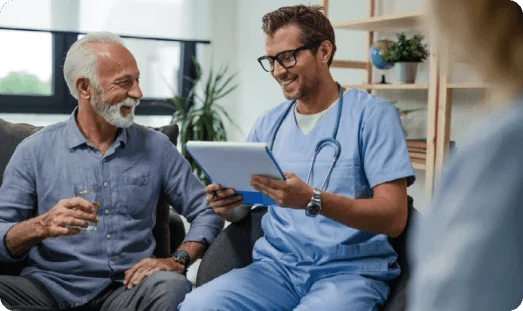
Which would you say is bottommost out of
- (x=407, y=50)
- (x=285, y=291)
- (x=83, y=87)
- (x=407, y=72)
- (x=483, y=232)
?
(x=285, y=291)

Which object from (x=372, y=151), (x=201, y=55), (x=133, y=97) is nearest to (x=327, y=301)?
(x=372, y=151)

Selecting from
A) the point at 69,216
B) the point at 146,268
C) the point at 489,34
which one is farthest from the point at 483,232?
the point at 146,268

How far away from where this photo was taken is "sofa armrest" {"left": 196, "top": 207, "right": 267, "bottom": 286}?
5.86 ft

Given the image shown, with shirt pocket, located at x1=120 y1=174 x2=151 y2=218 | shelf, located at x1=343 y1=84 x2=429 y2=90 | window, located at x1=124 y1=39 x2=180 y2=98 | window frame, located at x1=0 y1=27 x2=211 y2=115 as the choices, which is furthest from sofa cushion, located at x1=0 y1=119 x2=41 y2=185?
window, located at x1=124 y1=39 x2=180 y2=98

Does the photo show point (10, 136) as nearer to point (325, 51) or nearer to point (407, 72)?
point (325, 51)

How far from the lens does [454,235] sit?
51 cm

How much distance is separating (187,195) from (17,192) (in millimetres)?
493

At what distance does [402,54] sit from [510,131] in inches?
102

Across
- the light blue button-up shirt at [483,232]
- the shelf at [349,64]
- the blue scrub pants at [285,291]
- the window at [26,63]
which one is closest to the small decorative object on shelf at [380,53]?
the shelf at [349,64]

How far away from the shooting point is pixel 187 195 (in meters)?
1.93

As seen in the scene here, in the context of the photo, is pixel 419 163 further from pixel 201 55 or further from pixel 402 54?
pixel 201 55

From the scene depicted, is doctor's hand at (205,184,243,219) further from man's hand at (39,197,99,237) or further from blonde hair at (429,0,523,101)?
blonde hair at (429,0,523,101)

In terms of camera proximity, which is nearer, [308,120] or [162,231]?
[308,120]

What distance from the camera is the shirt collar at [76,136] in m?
1.86
